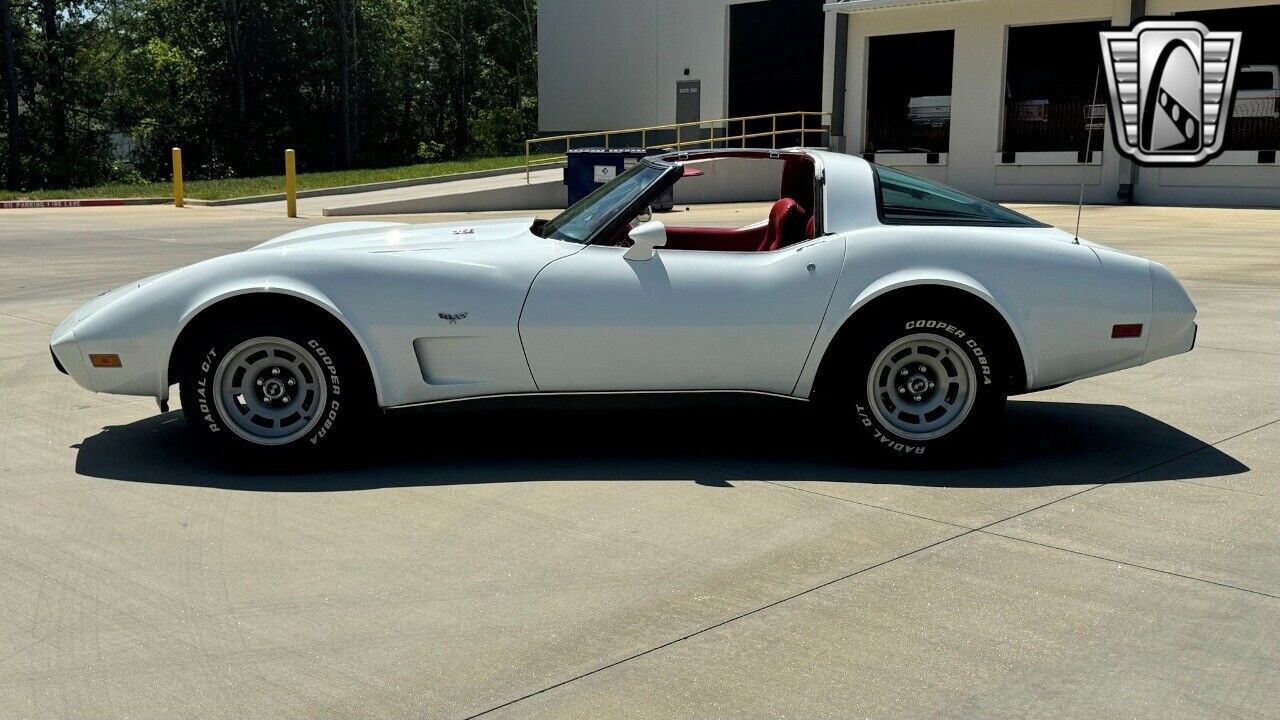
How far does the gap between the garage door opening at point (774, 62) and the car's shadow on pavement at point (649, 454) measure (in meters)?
25.7

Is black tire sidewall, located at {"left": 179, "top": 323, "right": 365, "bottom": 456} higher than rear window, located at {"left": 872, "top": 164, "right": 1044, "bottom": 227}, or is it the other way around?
rear window, located at {"left": 872, "top": 164, "right": 1044, "bottom": 227}

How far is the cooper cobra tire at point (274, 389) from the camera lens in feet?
16.6

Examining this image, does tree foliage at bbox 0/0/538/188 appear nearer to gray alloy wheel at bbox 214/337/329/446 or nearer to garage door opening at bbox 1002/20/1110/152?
garage door opening at bbox 1002/20/1110/152

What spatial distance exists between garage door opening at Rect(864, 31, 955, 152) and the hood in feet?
76.2

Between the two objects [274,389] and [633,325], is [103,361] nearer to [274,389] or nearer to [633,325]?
[274,389]

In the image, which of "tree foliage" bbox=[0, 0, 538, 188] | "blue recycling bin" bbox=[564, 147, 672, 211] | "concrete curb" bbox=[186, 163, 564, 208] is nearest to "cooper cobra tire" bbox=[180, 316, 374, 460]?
"blue recycling bin" bbox=[564, 147, 672, 211]

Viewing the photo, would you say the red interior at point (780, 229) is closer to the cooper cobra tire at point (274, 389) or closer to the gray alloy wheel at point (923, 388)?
the gray alloy wheel at point (923, 388)

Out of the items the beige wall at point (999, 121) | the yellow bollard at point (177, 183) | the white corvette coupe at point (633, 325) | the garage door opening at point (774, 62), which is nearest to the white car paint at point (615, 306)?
the white corvette coupe at point (633, 325)

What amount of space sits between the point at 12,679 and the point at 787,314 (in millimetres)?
3134

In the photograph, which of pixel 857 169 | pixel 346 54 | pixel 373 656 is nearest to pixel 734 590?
pixel 373 656

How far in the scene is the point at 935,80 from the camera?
27.7 metres

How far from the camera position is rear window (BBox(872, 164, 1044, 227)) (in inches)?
216

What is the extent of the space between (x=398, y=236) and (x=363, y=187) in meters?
21.9

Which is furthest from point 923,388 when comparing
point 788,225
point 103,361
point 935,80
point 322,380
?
point 935,80
